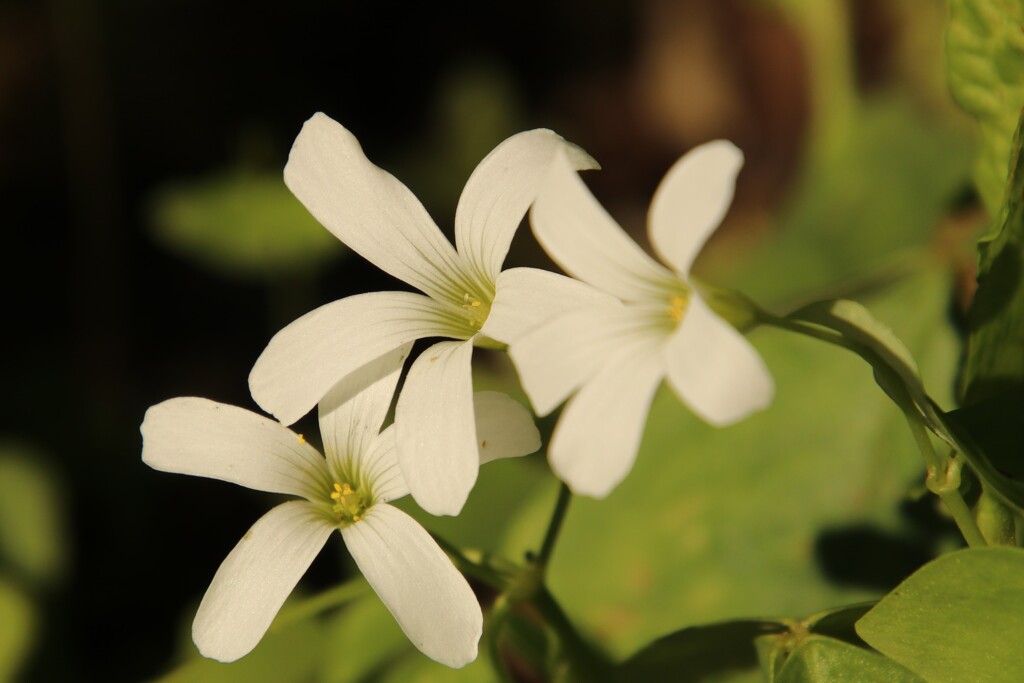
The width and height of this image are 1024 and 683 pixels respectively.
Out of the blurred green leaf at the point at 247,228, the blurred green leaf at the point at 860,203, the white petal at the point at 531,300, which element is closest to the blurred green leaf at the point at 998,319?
the white petal at the point at 531,300

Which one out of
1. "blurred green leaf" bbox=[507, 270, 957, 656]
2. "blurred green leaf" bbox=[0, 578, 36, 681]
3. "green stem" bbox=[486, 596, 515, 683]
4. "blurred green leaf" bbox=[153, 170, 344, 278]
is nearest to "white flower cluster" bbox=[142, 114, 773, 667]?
"green stem" bbox=[486, 596, 515, 683]

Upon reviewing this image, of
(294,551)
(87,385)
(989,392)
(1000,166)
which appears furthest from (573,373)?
(87,385)

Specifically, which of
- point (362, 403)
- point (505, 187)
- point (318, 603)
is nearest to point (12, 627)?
point (318, 603)

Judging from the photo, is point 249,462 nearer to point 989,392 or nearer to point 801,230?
point 989,392

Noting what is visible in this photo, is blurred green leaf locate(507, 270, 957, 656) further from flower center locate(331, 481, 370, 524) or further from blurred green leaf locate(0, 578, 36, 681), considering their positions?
blurred green leaf locate(0, 578, 36, 681)

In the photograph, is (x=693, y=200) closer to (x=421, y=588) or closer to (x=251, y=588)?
(x=421, y=588)
